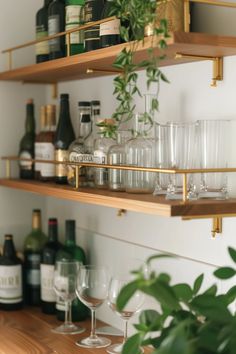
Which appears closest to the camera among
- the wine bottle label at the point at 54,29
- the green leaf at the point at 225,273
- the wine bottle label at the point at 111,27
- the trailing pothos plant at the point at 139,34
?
the green leaf at the point at 225,273

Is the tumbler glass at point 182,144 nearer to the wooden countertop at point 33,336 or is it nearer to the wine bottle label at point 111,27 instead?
the wine bottle label at point 111,27

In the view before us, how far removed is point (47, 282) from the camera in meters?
2.11

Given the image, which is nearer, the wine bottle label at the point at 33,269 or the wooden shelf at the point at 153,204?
the wooden shelf at the point at 153,204

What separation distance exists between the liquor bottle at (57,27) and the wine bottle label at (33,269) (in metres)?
0.63

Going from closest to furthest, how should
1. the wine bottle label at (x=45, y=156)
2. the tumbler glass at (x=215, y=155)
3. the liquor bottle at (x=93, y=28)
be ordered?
1. the tumbler glass at (x=215, y=155)
2. the liquor bottle at (x=93, y=28)
3. the wine bottle label at (x=45, y=156)

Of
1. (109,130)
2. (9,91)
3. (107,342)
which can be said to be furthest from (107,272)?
(9,91)

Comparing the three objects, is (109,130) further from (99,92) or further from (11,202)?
(11,202)

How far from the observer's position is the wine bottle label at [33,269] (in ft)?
7.22

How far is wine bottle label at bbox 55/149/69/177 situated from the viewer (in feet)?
6.47

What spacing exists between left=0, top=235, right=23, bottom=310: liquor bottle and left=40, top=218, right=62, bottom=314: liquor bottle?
0.28 ft

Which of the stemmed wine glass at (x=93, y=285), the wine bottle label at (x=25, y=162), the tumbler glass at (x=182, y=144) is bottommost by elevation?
the stemmed wine glass at (x=93, y=285)

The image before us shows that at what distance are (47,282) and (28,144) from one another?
475 mm

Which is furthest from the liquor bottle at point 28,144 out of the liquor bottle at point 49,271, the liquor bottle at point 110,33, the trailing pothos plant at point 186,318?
the trailing pothos plant at point 186,318

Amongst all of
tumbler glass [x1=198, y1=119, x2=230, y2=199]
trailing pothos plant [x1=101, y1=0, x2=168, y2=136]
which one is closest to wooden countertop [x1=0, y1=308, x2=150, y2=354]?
tumbler glass [x1=198, y1=119, x2=230, y2=199]
